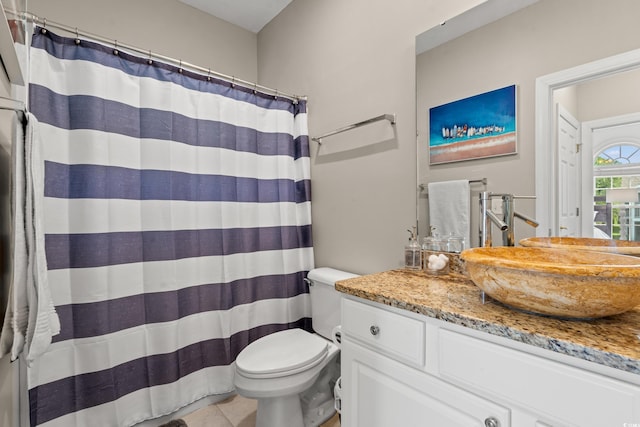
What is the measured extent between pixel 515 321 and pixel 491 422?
0.24 m

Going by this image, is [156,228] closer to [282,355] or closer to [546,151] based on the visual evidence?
[282,355]

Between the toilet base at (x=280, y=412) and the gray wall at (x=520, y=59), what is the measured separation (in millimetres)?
1088

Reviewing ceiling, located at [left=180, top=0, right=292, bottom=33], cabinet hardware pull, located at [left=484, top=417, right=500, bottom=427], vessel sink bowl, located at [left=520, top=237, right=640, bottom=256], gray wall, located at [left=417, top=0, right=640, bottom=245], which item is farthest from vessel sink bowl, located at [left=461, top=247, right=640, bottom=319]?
ceiling, located at [left=180, top=0, right=292, bottom=33]

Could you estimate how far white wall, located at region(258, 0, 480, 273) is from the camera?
1.47m

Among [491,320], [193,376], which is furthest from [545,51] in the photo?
[193,376]

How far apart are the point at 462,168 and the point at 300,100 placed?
4.00 ft

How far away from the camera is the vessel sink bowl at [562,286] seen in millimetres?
613

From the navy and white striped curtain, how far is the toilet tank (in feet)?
0.70

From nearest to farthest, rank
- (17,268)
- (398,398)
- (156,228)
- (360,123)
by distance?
(17,268), (398,398), (156,228), (360,123)

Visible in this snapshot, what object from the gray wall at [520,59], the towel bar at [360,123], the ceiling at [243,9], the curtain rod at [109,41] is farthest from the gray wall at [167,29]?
the gray wall at [520,59]

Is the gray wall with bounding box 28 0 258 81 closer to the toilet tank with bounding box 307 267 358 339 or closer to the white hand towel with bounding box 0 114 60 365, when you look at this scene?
the white hand towel with bounding box 0 114 60 365

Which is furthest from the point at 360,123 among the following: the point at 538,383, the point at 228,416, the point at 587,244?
the point at 228,416

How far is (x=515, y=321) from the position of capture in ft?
2.29

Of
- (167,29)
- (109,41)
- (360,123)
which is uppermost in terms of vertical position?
(167,29)
